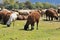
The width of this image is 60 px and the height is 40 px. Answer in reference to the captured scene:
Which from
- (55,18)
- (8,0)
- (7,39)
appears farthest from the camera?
(8,0)

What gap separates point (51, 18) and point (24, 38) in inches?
704

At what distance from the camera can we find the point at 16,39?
1741 cm

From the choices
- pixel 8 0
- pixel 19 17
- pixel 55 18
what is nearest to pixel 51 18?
pixel 55 18

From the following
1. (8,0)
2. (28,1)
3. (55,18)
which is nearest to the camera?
(55,18)

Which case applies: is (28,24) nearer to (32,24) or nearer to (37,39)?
(32,24)

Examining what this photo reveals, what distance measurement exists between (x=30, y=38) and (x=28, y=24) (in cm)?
508

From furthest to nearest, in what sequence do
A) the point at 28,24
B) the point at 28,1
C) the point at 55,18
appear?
the point at 28,1 < the point at 55,18 < the point at 28,24

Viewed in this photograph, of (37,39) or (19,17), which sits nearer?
(37,39)

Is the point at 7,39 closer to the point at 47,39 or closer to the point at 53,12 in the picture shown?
the point at 47,39

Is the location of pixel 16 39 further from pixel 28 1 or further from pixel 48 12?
pixel 28 1

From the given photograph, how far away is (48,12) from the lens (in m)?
36.0

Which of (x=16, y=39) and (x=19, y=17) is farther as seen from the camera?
(x=19, y=17)

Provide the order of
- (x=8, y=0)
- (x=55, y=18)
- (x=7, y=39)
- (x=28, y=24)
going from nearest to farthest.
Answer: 1. (x=7, y=39)
2. (x=28, y=24)
3. (x=55, y=18)
4. (x=8, y=0)

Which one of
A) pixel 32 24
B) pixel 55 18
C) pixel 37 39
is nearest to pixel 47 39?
pixel 37 39
